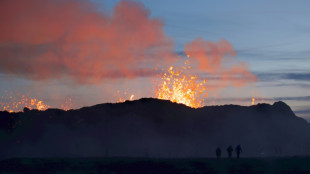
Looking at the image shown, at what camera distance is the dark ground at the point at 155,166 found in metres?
65.1

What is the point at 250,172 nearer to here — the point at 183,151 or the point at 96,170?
the point at 96,170

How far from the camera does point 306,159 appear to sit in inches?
2744

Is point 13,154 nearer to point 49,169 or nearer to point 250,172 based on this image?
point 49,169

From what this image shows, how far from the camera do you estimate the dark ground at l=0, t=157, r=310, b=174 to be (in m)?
65.1

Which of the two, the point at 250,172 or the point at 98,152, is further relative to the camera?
the point at 98,152

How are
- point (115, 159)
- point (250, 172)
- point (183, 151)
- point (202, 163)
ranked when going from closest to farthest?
point (250, 172)
point (202, 163)
point (115, 159)
point (183, 151)

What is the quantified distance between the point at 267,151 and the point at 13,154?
115653 millimetres

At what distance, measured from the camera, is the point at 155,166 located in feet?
223

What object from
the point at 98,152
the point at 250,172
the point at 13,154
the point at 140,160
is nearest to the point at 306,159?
the point at 250,172

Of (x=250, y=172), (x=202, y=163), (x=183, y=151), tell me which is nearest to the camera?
(x=250, y=172)

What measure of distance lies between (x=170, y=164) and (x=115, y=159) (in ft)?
32.8

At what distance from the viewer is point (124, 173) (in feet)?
216

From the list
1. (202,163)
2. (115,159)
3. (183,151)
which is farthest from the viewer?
(183,151)

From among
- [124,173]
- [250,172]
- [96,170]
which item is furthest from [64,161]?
[250,172]
